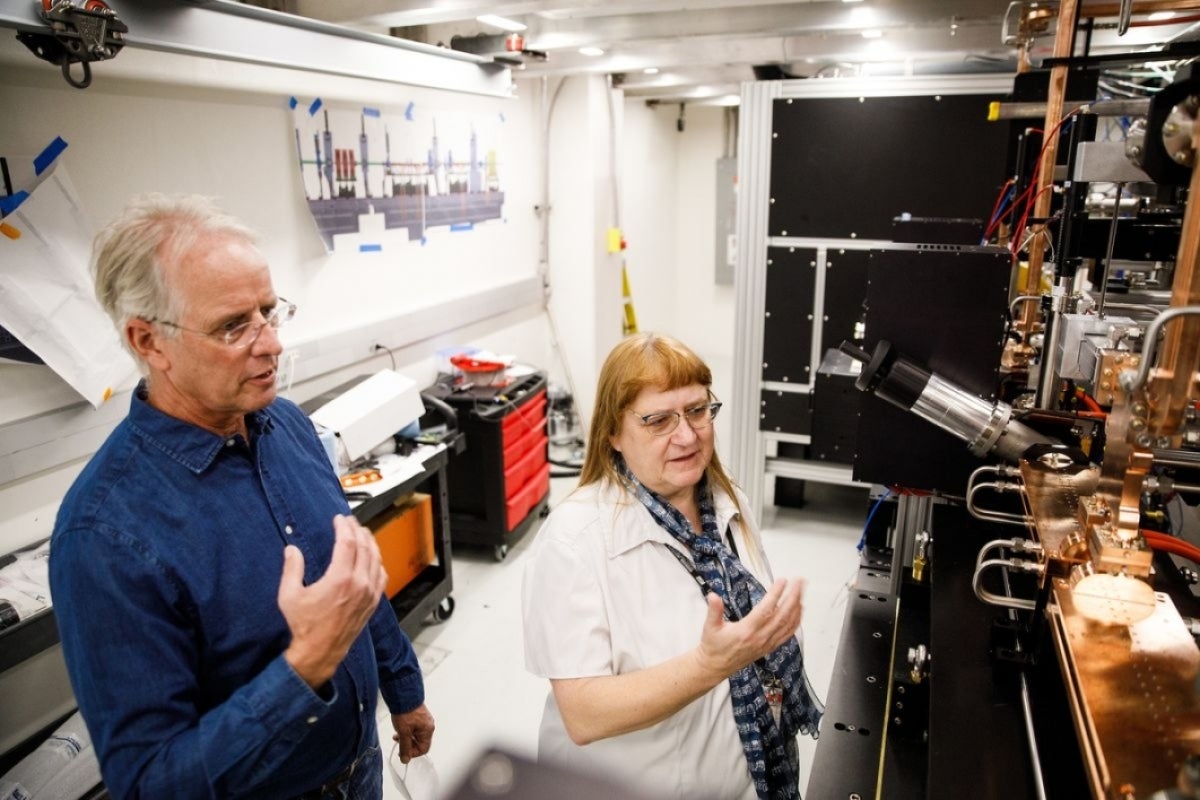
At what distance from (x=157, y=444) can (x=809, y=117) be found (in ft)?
9.74

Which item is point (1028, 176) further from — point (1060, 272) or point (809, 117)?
point (809, 117)

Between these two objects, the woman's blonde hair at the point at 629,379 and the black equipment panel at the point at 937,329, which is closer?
the woman's blonde hair at the point at 629,379

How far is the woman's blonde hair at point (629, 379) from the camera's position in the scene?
1.28 metres

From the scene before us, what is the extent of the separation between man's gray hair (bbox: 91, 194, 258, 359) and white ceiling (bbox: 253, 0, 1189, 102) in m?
1.52

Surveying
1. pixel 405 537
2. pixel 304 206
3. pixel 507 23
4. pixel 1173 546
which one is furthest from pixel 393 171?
pixel 1173 546

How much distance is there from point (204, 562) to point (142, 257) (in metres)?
0.42

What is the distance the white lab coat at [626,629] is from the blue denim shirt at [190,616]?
0.33 meters

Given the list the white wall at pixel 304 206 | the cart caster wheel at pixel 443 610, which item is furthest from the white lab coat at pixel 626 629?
the cart caster wheel at pixel 443 610

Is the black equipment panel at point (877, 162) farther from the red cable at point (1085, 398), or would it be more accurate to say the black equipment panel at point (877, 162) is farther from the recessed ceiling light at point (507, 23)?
the red cable at point (1085, 398)

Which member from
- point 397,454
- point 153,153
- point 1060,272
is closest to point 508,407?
point 397,454

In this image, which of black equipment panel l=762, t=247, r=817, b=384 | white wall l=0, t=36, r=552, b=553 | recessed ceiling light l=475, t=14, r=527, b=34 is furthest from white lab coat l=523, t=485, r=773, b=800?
black equipment panel l=762, t=247, r=817, b=384

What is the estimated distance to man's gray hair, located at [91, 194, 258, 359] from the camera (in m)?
1.06

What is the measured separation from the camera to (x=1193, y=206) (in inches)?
34.1

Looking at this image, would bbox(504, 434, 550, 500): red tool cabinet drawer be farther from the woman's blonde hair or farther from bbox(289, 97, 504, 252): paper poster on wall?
the woman's blonde hair
